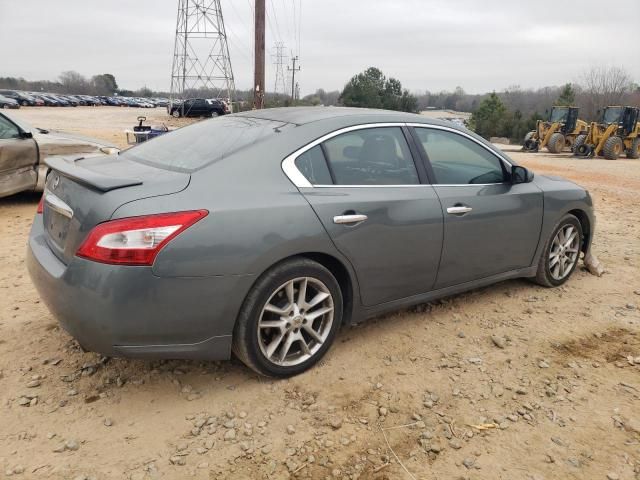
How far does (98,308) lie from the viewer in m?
2.34

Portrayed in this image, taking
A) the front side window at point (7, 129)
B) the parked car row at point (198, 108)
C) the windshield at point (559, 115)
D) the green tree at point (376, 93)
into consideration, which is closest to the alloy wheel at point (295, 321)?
the front side window at point (7, 129)

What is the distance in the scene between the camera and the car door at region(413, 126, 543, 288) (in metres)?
3.48

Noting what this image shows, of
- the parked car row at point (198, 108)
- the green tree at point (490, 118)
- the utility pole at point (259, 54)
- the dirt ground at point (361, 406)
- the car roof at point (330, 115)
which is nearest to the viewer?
the dirt ground at point (361, 406)

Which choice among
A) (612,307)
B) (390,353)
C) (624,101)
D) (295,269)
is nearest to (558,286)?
(612,307)

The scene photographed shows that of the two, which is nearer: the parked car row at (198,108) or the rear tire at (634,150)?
the rear tire at (634,150)

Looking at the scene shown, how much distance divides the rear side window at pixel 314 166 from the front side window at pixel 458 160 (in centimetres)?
86

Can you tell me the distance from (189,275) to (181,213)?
0.30 meters

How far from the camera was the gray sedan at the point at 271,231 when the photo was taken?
2.38 meters

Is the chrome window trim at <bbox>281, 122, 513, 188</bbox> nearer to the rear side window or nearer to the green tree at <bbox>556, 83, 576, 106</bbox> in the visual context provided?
the rear side window

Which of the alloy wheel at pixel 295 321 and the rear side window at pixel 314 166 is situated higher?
the rear side window at pixel 314 166

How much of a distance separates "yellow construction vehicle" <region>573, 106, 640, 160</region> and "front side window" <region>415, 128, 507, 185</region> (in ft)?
68.5

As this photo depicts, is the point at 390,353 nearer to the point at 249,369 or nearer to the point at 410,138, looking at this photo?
the point at 249,369

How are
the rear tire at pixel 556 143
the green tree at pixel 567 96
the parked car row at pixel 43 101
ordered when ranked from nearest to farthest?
the rear tire at pixel 556 143 → the parked car row at pixel 43 101 → the green tree at pixel 567 96

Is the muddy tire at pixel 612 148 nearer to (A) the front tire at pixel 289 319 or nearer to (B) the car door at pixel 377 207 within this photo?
(B) the car door at pixel 377 207
